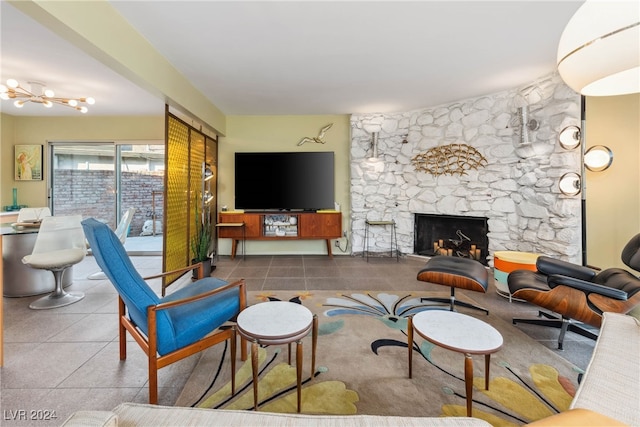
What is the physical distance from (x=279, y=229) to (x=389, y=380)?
3.27m

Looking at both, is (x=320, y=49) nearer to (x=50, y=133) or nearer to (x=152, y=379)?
(x=152, y=379)

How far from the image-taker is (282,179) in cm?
459

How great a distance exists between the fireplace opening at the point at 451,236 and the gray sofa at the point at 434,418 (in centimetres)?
337

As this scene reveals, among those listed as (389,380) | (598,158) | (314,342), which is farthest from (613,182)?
(314,342)

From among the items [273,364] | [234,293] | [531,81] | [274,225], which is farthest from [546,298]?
[274,225]

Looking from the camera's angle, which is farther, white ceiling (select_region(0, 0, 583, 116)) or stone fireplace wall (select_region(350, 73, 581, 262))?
stone fireplace wall (select_region(350, 73, 581, 262))

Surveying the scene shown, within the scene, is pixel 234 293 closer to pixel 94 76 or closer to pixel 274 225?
pixel 274 225

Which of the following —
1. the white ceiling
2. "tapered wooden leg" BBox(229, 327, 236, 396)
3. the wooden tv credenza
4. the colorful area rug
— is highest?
the white ceiling

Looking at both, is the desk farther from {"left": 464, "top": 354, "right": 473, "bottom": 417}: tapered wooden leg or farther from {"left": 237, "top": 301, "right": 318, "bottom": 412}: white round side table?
{"left": 464, "top": 354, "right": 473, "bottom": 417}: tapered wooden leg

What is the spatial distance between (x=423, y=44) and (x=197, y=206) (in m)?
3.53

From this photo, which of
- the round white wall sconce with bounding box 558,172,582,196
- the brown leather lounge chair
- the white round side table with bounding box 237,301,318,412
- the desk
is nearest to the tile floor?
the desk

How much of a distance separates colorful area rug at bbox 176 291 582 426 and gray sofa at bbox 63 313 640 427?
0.66m

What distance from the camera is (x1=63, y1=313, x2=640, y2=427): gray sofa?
1.94ft

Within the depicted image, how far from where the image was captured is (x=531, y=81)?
10.6 feet
